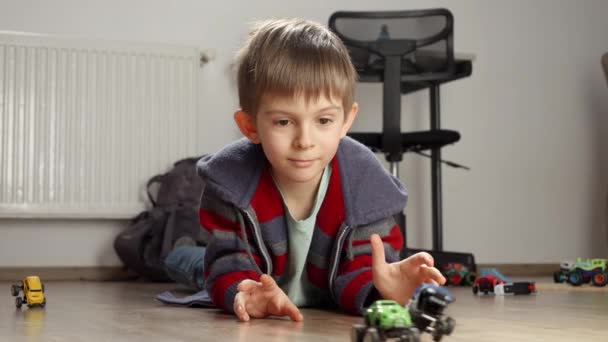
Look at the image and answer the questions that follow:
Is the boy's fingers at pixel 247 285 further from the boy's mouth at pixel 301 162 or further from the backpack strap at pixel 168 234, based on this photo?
the backpack strap at pixel 168 234

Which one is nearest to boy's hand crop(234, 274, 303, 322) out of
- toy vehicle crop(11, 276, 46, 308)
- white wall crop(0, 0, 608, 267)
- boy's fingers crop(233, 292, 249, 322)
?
boy's fingers crop(233, 292, 249, 322)

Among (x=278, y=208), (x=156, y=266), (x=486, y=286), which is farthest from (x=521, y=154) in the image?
(x=278, y=208)

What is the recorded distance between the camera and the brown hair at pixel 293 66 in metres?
1.16

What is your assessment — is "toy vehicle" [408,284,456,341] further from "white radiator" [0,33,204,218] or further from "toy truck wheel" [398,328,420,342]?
"white radiator" [0,33,204,218]

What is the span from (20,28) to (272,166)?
5.43 ft

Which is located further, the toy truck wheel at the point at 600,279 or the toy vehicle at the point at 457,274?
the toy vehicle at the point at 457,274

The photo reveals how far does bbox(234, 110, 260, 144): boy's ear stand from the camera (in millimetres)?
1231

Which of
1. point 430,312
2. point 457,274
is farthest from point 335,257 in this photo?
point 457,274

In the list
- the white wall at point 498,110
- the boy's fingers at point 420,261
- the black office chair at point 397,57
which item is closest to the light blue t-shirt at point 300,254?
the boy's fingers at point 420,261

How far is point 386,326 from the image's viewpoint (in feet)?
2.47

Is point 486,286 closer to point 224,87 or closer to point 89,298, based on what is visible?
point 89,298

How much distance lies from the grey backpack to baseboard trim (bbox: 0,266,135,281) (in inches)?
5.0

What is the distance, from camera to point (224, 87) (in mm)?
2855

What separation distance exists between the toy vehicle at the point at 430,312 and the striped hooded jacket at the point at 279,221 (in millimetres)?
462
